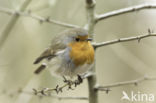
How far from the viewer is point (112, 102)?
478 centimetres

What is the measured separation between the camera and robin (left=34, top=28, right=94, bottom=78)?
302cm

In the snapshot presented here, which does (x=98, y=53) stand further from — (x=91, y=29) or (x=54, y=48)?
(x=91, y=29)

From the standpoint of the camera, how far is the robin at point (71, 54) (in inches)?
119

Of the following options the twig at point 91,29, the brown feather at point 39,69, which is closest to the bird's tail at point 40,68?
the brown feather at point 39,69

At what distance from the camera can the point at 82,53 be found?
124 inches

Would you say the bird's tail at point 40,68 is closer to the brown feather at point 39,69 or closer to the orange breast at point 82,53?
the brown feather at point 39,69

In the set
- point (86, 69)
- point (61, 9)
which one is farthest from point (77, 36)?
point (61, 9)

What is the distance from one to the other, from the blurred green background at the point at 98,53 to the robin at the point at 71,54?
22.0 inches

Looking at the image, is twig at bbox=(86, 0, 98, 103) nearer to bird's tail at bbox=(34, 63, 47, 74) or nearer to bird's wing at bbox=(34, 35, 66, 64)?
bird's wing at bbox=(34, 35, 66, 64)

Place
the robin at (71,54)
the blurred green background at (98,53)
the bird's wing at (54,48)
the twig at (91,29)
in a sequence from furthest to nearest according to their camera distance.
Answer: the blurred green background at (98,53) < the bird's wing at (54,48) < the robin at (71,54) < the twig at (91,29)

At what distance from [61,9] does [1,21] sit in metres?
1.37

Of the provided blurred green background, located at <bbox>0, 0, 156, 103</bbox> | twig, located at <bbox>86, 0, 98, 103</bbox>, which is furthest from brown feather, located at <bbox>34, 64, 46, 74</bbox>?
twig, located at <bbox>86, 0, 98, 103</bbox>

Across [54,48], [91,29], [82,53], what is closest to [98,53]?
[54,48]

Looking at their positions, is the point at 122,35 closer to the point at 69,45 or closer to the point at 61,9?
the point at 61,9
